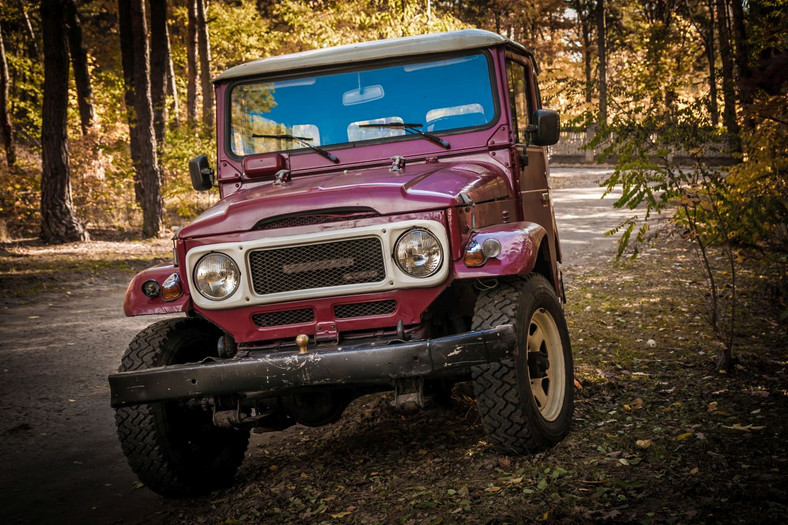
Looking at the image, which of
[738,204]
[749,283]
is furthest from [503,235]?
[749,283]

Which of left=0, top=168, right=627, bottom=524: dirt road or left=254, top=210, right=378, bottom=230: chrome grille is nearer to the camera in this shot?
left=254, top=210, right=378, bottom=230: chrome grille

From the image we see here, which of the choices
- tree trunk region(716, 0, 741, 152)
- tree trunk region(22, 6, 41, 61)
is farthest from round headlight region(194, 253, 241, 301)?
tree trunk region(22, 6, 41, 61)

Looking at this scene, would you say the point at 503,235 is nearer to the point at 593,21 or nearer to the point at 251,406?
the point at 251,406

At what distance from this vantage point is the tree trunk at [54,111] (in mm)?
15469

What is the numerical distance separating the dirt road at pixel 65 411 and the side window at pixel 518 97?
333 centimetres

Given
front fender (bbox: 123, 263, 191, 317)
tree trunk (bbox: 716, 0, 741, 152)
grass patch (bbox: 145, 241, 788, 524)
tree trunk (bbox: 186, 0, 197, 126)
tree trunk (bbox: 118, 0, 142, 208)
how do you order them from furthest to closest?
tree trunk (bbox: 186, 0, 197, 126)
tree trunk (bbox: 118, 0, 142, 208)
tree trunk (bbox: 716, 0, 741, 152)
front fender (bbox: 123, 263, 191, 317)
grass patch (bbox: 145, 241, 788, 524)

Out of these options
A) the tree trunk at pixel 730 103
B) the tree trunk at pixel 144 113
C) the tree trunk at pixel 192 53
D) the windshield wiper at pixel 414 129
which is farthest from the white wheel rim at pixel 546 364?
the tree trunk at pixel 192 53

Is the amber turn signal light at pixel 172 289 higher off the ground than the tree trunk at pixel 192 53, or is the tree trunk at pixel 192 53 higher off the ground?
the tree trunk at pixel 192 53

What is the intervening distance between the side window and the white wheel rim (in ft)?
4.69

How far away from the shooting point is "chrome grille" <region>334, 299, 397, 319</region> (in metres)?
4.22

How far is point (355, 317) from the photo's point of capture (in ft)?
13.9

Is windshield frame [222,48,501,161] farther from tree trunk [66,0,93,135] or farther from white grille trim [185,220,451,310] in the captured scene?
tree trunk [66,0,93,135]

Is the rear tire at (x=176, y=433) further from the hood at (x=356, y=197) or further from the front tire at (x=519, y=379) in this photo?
the front tire at (x=519, y=379)

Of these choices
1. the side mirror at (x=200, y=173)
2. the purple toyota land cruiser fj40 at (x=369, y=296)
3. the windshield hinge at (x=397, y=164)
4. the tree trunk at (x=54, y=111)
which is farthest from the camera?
the tree trunk at (x=54, y=111)
